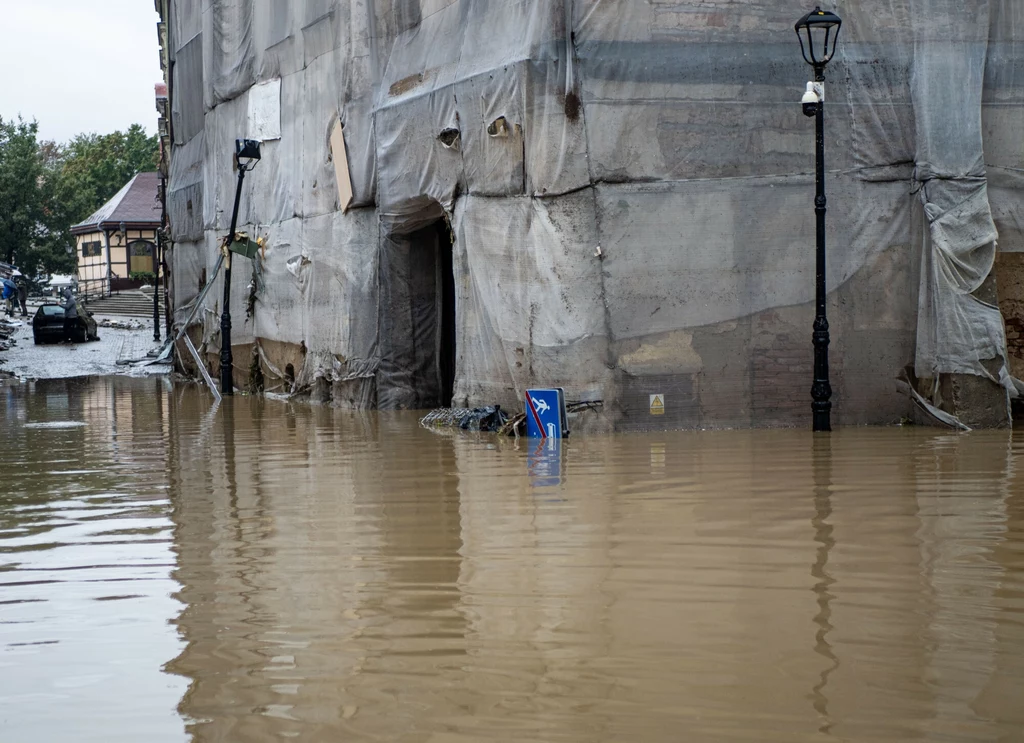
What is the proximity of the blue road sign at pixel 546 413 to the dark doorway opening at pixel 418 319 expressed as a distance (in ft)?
18.0

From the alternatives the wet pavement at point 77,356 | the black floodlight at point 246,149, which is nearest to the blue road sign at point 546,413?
the black floodlight at point 246,149

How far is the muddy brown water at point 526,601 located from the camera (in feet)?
15.7

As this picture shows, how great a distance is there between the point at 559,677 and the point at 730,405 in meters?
10.4

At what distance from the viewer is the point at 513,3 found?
1623cm

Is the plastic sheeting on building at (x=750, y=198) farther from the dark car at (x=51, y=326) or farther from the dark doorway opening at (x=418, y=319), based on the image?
the dark car at (x=51, y=326)

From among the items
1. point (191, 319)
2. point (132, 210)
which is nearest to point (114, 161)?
point (132, 210)

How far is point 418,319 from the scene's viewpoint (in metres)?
20.6

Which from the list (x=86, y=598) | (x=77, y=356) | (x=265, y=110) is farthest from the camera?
(x=77, y=356)

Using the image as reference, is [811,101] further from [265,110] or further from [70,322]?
[70,322]

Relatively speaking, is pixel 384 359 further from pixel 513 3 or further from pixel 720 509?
pixel 720 509

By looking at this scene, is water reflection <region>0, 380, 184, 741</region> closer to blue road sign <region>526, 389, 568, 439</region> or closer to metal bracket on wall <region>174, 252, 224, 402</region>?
blue road sign <region>526, 389, 568, 439</region>

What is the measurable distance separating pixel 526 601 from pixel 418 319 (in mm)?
14401

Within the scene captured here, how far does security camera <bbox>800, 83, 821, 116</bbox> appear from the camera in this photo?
1385 cm

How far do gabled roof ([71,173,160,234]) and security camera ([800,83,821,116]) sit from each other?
209 feet
